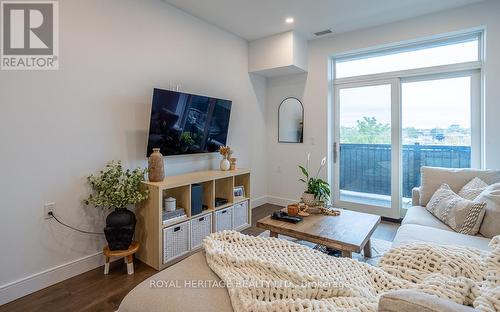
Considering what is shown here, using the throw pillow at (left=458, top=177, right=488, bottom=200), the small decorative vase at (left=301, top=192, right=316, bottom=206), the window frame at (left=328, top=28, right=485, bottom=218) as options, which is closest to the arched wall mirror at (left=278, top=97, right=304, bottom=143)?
the window frame at (left=328, top=28, right=485, bottom=218)

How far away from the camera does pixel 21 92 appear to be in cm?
194

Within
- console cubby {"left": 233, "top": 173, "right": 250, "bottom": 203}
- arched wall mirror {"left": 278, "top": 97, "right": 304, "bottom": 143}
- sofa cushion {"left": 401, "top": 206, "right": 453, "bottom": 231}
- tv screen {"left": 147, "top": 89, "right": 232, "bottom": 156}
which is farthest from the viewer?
arched wall mirror {"left": 278, "top": 97, "right": 304, "bottom": 143}

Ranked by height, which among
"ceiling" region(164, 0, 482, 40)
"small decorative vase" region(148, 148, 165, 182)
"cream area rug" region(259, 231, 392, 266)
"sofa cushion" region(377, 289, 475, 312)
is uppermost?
"ceiling" region(164, 0, 482, 40)

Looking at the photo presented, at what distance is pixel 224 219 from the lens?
3.06 meters

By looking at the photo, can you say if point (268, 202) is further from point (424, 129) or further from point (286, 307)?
point (286, 307)

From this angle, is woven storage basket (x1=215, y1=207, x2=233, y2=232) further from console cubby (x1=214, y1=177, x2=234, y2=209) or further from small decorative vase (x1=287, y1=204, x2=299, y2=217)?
small decorative vase (x1=287, y1=204, x2=299, y2=217)

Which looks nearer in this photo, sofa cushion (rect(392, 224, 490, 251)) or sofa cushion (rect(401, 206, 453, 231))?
sofa cushion (rect(392, 224, 490, 251))

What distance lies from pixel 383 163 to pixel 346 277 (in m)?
3.24

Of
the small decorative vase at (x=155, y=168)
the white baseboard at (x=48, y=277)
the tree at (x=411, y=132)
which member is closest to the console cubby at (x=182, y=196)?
the small decorative vase at (x=155, y=168)

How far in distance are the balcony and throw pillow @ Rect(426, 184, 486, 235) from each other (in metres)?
1.12

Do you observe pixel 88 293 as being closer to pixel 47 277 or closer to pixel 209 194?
pixel 47 277

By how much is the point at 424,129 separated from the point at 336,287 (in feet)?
11.2

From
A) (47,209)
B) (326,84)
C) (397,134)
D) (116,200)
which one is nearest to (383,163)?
(397,134)

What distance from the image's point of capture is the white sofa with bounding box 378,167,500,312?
636mm
